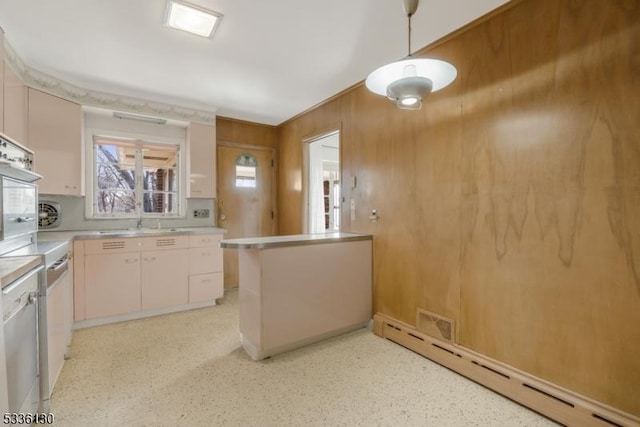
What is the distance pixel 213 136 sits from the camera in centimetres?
392

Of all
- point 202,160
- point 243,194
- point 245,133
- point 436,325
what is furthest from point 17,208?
point 436,325

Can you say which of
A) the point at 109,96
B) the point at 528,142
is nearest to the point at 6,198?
the point at 109,96

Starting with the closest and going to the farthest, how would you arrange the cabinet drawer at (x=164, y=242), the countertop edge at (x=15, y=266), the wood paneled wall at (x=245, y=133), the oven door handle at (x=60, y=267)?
the countertop edge at (x=15, y=266)
the oven door handle at (x=60, y=267)
the cabinet drawer at (x=164, y=242)
the wood paneled wall at (x=245, y=133)

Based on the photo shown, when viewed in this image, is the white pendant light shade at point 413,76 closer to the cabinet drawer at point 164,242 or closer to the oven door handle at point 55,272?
the oven door handle at point 55,272

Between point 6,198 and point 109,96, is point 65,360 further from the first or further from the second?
point 109,96

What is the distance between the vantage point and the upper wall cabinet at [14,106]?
7.39 ft

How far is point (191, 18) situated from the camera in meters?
2.00

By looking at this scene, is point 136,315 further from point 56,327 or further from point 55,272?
point 55,272

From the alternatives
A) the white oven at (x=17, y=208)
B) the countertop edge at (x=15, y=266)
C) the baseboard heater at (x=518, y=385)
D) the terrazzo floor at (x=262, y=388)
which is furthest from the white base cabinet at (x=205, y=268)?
the baseboard heater at (x=518, y=385)

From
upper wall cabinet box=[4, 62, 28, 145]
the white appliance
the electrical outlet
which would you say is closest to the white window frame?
the electrical outlet

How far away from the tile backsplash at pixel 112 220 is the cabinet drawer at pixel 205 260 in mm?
663

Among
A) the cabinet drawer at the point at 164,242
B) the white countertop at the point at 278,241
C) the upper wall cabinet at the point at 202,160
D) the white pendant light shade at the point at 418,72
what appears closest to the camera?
the white pendant light shade at the point at 418,72

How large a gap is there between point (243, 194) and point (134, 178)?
144cm

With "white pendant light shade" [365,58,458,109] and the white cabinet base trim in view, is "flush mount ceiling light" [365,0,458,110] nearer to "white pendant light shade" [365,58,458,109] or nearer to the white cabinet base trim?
"white pendant light shade" [365,58,458,109]
